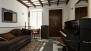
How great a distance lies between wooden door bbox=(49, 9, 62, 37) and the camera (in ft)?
24.8

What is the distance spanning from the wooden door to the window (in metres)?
1.06

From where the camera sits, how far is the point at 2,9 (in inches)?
156

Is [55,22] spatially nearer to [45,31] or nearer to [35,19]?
[45,31]

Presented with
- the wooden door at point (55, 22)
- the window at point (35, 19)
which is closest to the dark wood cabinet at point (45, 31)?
the wooden door at point (55, 22)

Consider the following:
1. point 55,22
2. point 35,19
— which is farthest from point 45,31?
point 35,19

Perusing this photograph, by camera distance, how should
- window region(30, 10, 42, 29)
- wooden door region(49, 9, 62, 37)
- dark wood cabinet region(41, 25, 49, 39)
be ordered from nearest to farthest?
dark wood cabinet region(41, 25, 49, 39)
wooden door region(49, 9, 62, 37)
window region(30, 10, 42, 29)

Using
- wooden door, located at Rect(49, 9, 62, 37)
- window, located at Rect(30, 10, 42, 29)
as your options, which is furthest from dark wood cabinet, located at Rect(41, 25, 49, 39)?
window, located at Rect(30, 10, 42, 29)

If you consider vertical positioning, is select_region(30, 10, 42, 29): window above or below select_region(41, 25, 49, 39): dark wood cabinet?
above

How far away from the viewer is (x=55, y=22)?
24.9 ft

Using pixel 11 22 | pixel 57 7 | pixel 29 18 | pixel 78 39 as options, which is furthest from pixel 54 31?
pixel 78 39

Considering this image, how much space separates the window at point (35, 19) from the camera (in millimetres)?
7941

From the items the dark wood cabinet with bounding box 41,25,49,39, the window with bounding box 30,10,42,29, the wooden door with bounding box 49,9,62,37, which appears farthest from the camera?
the window with bounding box 30,10,42,29

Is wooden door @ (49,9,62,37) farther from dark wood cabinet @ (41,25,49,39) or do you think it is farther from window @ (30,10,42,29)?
window @ (30,10,42,29)

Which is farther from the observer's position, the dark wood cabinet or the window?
the window
